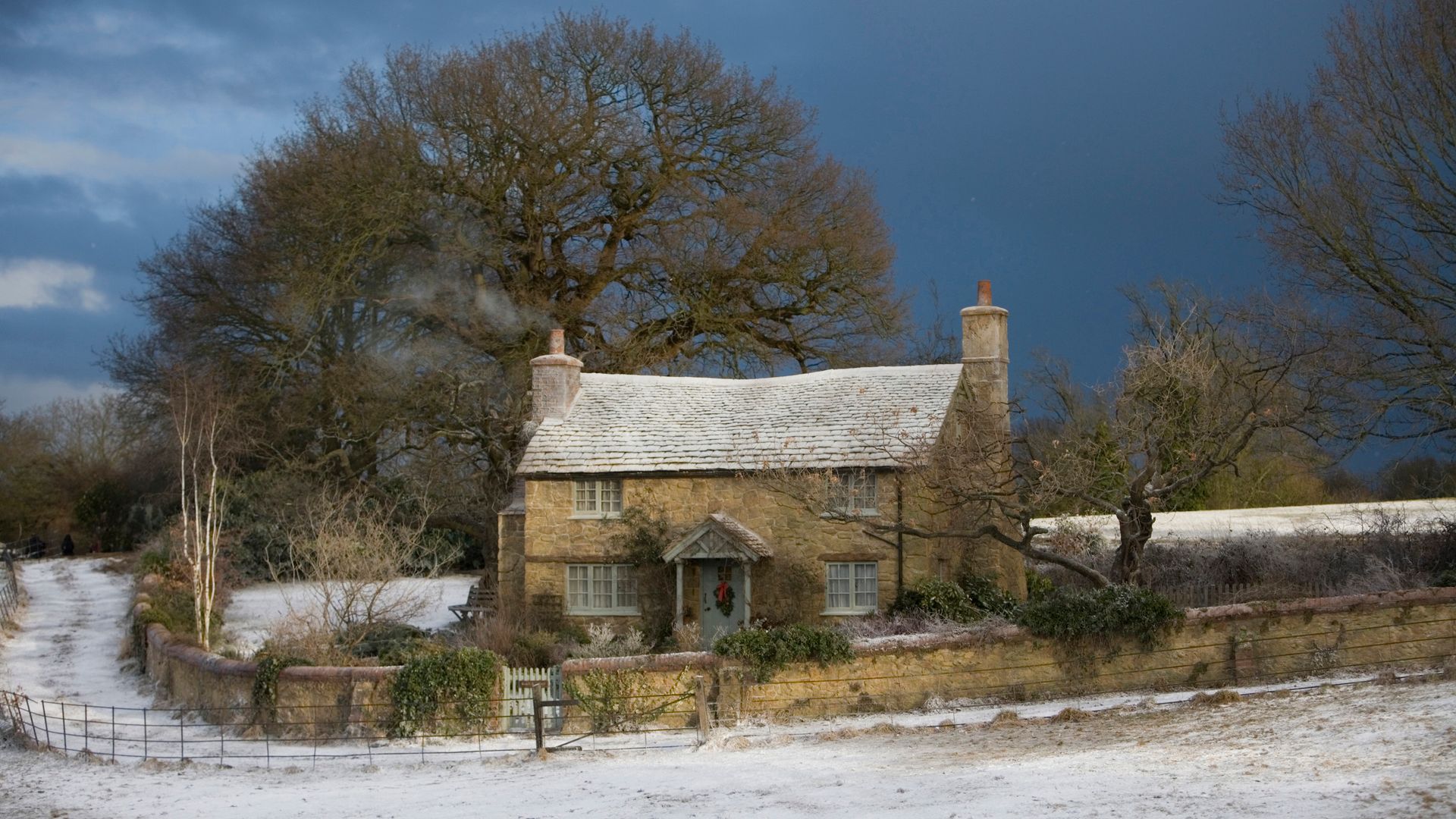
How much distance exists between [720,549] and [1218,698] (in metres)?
11.1

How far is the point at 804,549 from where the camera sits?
2905cm

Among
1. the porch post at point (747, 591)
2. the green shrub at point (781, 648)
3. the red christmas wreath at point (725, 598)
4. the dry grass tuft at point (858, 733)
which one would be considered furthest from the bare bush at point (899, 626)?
the red christmas wreath at point (725, 598)

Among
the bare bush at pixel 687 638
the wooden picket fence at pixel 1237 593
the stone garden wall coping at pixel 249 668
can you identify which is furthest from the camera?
the wooden picket fence at pixel 1237 593

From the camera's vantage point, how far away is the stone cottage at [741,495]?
28594 millimetres

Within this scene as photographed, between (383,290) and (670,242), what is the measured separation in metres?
9.36

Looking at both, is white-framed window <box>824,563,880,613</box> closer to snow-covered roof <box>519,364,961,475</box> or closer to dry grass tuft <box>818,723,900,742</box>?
snow-covered roof <box>519,364,961,475</box>

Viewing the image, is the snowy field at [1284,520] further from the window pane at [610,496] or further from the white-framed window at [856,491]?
the window pane at [610,496]

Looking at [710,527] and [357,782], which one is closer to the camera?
[357,782]

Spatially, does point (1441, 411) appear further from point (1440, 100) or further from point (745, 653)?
point (745, 653)

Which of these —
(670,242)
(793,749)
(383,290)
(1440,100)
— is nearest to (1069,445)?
(1440,100)

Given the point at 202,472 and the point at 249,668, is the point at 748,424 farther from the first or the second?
the point at 202,472

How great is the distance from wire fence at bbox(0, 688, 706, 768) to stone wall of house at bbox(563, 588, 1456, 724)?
2.00ft

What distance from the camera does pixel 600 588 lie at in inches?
1183

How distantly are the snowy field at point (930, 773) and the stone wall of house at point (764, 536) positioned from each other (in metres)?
6.50
